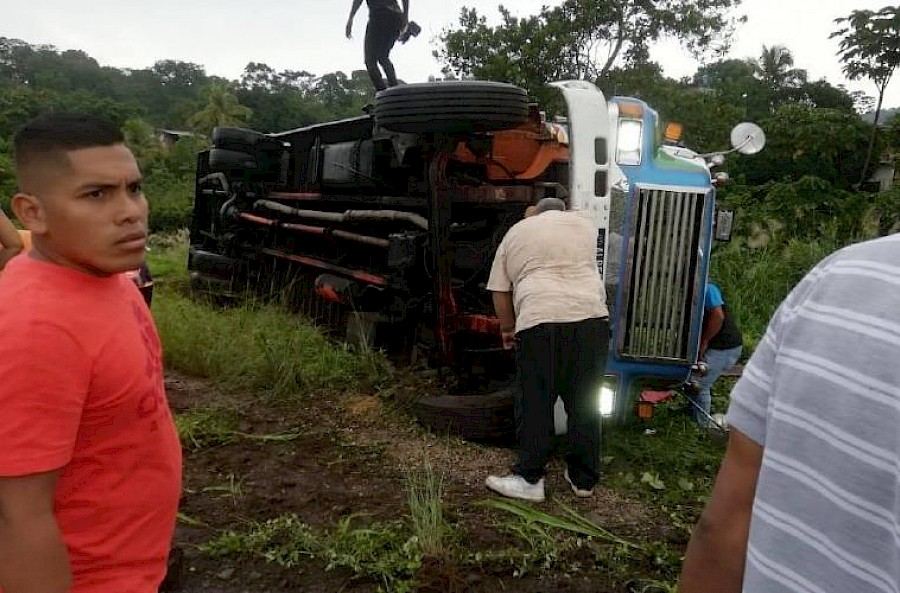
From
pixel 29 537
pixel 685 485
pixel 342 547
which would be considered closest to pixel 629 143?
pixel 685 485

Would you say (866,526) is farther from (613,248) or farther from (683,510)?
(613,248)

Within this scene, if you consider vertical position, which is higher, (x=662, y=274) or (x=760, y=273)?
(x=662, y=274)

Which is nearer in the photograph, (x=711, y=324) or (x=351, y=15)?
(x=711, y=324)

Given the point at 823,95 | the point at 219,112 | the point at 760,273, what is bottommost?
the point at 760,273

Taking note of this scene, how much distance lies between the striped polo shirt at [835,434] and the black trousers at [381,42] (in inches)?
216

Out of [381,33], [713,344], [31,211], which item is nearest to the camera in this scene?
[31,211]

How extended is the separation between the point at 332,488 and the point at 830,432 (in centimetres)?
320

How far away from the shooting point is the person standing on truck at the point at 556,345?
12.6ft

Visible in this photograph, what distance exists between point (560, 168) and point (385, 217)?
1.26m

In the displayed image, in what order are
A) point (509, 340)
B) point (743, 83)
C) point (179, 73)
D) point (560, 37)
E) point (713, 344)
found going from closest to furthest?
point (509, 340), point (713, 344), point (560, 37), point (743, 83), point (179, 73)

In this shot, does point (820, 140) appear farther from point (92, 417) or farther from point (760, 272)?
point (92, 417)

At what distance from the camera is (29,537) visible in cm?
119

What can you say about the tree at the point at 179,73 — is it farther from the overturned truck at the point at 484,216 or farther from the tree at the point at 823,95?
the overturned truck at the point at 484,216

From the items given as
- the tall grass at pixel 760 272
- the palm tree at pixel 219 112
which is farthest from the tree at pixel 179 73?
the tall grass at pixel 760 272
